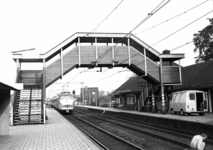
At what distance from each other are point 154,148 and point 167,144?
1199 mm

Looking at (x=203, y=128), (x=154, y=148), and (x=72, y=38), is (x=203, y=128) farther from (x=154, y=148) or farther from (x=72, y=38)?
(x=72, y=38)

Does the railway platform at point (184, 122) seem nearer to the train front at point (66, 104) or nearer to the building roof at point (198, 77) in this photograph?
the building roof at point (198, 77)

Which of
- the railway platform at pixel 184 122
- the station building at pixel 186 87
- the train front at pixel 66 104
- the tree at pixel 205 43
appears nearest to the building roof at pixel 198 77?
the station building at pixel 186 87

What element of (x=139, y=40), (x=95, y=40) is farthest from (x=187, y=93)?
(x=95, y=40)

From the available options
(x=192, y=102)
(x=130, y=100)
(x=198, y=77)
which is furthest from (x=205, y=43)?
(x=192, y=102)

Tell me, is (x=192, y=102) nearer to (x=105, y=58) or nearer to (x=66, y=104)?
(x=105, y=58)

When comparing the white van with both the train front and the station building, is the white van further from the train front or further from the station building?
the train front

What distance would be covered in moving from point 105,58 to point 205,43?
1759cm

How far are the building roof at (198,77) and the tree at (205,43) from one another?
540cm

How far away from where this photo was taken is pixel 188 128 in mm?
16188

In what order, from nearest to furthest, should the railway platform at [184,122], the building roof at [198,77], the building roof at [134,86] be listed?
the railway platform at [184,122] < the building roof at [198,77] < the building roof at [134,86]

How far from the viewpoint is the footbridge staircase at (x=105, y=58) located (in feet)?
90.0

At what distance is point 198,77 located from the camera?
29.4 metres

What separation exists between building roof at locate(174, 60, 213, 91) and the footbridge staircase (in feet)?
5.32
